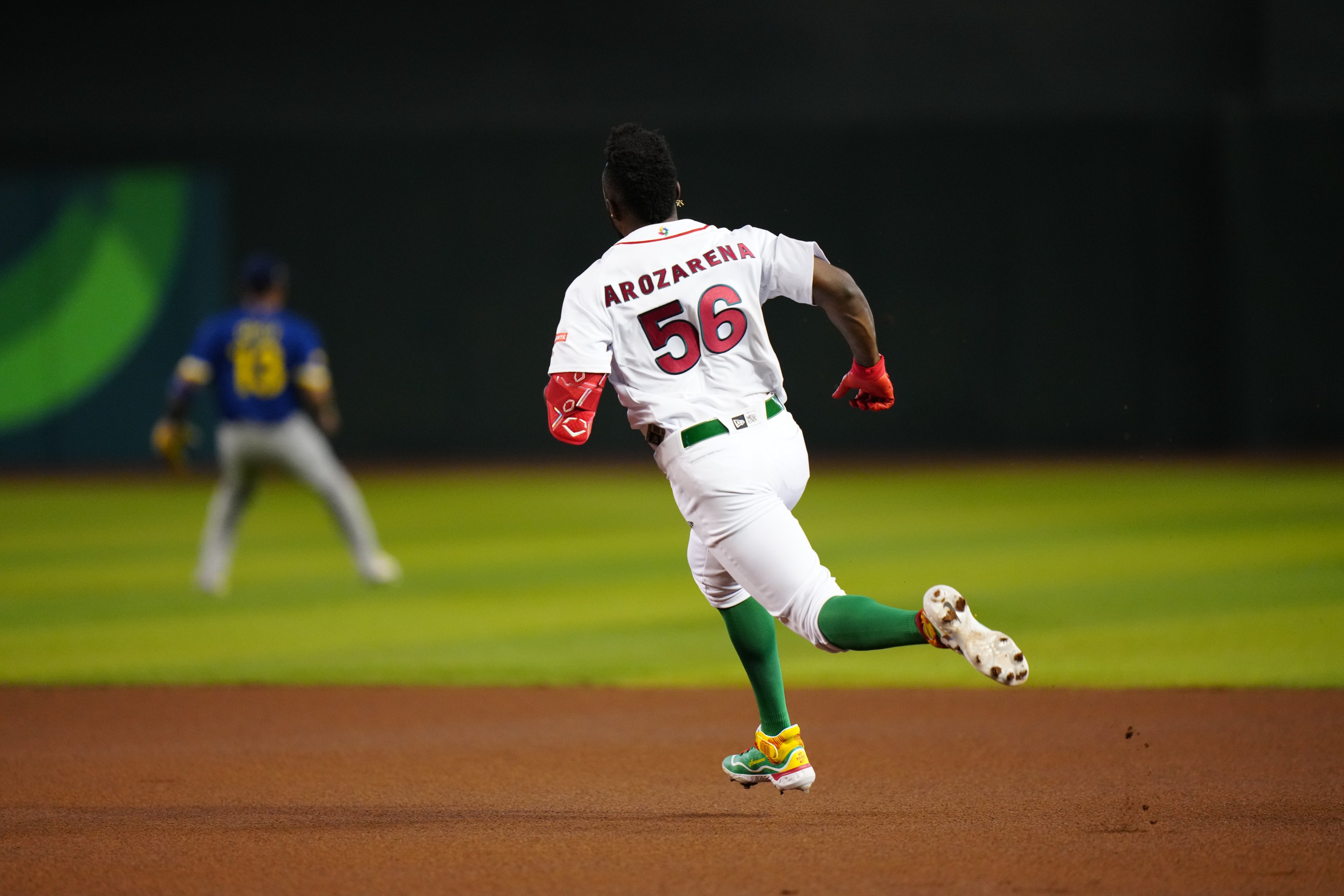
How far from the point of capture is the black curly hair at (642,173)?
16.2 feet

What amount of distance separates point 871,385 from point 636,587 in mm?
6758

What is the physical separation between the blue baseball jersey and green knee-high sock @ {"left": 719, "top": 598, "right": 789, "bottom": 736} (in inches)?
260

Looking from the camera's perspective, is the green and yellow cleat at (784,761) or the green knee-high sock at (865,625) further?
the green and yellow cleat at (784,761)

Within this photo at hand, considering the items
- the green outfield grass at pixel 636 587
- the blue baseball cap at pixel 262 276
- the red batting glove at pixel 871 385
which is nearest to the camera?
the red batting glove at pixel 871 385

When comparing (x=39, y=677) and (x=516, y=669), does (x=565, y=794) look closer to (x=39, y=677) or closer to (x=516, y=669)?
(x=516, y=669)

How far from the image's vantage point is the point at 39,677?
28.1 ft

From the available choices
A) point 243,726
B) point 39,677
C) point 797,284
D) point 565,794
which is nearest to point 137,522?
point 39,677

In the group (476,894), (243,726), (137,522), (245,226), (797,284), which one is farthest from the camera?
(245,226)

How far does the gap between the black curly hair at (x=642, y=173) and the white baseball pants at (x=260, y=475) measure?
22.2ft

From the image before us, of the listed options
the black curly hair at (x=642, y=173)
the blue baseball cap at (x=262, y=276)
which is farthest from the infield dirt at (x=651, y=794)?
the blue baseball cap at (x=262, y=276)

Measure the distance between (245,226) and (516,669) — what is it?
706 inches

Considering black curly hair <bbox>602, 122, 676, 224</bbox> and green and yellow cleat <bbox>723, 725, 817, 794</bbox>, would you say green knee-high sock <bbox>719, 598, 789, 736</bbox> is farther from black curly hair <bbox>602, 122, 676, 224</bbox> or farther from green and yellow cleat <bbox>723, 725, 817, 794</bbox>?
black curly hair <bbox>602, 122, 676, 224</bbox>

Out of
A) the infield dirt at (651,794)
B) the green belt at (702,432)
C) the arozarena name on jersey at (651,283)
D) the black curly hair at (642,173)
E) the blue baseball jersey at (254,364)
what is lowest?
the infield dirt at (651,794)

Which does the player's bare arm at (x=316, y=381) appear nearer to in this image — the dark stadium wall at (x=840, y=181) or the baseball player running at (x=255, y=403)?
the baseball player running at (x=255, y=403)
